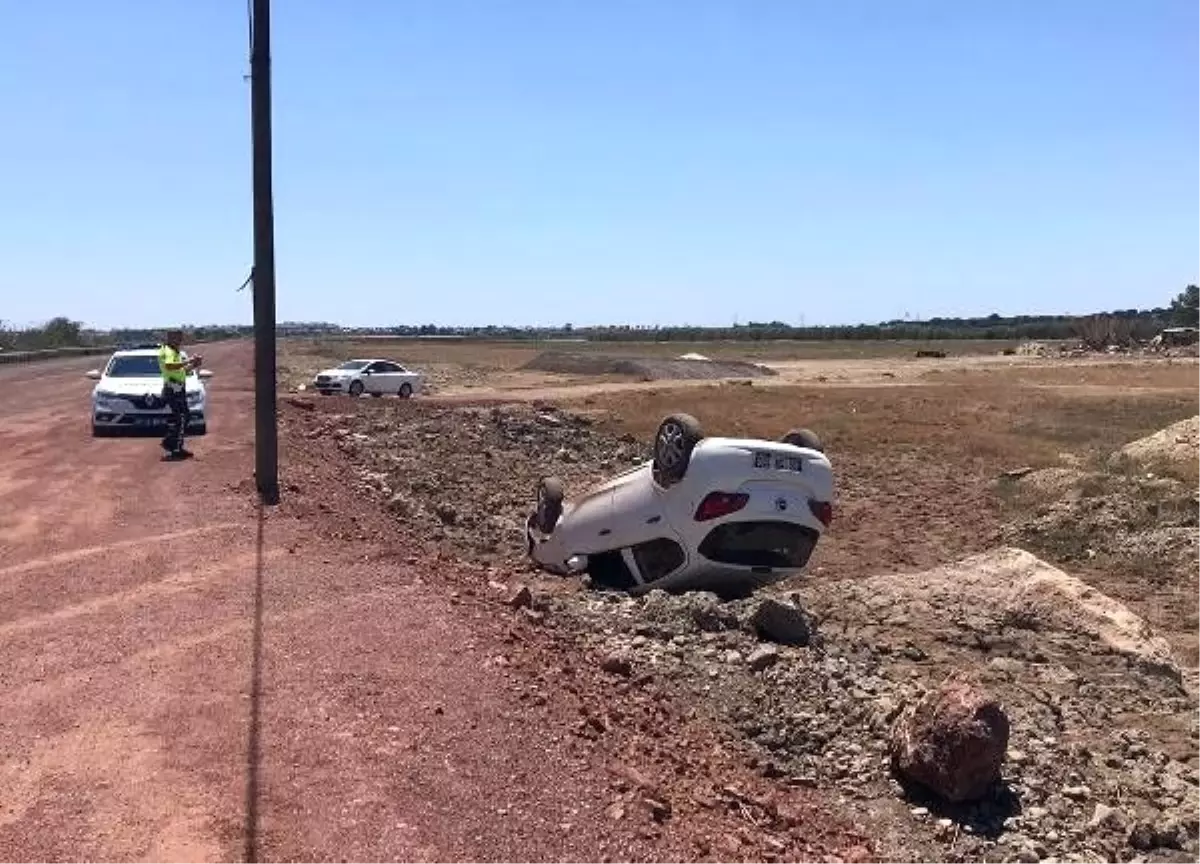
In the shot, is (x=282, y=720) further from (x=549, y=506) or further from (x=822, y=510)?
(x=549, y=506)

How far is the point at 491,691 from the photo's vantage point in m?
6.31

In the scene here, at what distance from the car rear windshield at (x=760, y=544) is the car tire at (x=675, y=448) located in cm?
54

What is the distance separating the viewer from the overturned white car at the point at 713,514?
9.48 m

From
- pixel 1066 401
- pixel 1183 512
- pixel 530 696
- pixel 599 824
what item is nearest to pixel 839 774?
pixel 530 696

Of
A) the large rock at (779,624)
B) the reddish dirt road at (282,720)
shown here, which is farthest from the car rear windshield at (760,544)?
the reddish dirt road at (282,720)

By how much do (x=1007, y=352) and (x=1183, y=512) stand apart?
8324cm

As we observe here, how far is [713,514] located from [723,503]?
0.13 meters

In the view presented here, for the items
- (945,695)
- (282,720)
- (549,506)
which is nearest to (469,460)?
Answer: (549,506)

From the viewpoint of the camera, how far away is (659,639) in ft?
27.9

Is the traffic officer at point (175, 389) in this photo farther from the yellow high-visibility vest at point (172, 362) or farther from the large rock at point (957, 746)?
the large rock at point (957, 746)

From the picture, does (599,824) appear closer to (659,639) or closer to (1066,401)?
(659,639)

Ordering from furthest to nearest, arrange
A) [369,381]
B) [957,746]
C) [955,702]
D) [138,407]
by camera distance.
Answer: [369,381] → [138,407] → [955,702] → [957,746]

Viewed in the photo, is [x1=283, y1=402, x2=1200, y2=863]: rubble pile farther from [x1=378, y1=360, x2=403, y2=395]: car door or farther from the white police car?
[x1=378, y1=360, x2=403, y2=395]: car door

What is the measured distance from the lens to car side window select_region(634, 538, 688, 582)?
9898 millimetres
